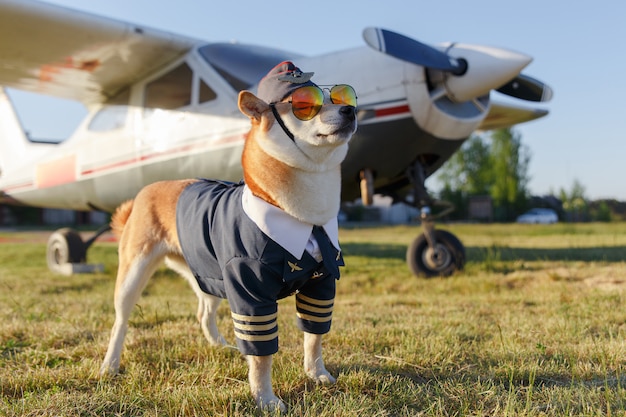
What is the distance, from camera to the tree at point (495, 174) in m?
38.0

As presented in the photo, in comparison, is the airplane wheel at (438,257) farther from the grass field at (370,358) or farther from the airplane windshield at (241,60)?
the airplane windshield at (241,60)

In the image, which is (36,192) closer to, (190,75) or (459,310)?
(190,75)

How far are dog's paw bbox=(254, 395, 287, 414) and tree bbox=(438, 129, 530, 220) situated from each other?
113ft

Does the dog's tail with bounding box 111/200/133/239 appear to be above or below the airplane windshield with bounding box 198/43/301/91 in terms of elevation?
below

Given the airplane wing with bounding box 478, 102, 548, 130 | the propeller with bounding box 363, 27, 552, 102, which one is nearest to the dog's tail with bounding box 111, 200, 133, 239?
the propeller with bounding box 363, 27, 552, 102

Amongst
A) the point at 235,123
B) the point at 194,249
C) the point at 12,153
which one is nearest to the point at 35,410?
the point at 194,249

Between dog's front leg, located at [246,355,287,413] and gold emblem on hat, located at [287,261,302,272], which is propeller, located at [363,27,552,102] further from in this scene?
dog's front leg, located at [246,355,287,413]

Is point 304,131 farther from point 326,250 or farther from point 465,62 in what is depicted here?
point 465,62

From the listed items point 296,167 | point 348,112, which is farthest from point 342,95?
point 296,167

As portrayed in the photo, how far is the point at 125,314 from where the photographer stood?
2254 mm

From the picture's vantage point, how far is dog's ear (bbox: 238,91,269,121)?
1657 mm

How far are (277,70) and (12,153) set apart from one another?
8716 mm

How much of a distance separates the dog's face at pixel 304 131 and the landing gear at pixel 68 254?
18.2 feet

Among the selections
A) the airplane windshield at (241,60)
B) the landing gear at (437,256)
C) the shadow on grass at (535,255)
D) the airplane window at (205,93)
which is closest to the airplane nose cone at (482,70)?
the landing gear at (437,256)
